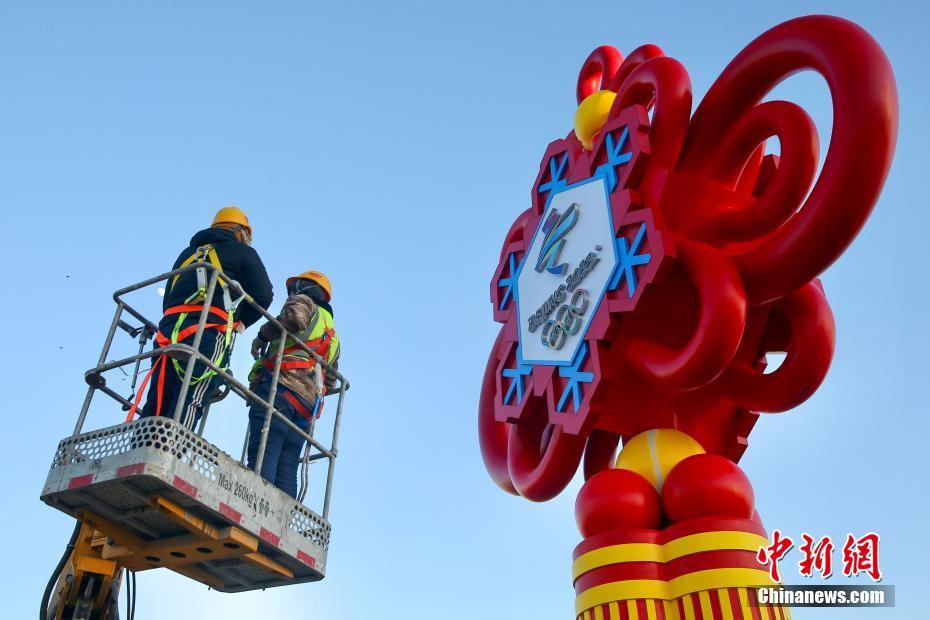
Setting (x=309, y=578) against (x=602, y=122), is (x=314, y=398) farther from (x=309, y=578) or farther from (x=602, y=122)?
(x=602, y=122)

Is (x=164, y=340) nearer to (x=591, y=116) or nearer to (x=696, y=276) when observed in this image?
(x=591, y=116)

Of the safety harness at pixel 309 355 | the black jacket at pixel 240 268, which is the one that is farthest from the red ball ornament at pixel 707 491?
the black jacket at pixel 240 268

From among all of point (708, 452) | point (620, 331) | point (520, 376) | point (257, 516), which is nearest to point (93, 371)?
point (257, 516)

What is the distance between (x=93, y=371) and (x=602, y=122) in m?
5.39

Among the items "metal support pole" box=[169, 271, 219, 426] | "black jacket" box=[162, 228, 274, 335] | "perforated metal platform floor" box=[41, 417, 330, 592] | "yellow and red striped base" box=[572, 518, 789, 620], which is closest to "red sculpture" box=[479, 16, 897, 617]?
"yellow and red striped base" box=[572, 518, 789, 620]

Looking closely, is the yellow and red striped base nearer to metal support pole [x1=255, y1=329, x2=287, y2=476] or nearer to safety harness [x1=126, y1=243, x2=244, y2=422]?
metal support pole [x1=255, y1=329, x2=287, y2=476]

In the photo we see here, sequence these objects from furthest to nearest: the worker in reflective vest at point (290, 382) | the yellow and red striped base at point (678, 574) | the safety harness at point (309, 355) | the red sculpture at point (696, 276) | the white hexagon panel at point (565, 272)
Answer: the safety harness at point (309, 355) < the worker in reflective vest at point (290, 382) < the white hexagon panel at point (565, 272) < the red sculpture at point (696, 276) < the yellow and red striped base at point (678, 574)

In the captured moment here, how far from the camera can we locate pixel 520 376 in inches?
344

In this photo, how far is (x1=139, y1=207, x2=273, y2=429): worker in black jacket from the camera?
9.20 meters

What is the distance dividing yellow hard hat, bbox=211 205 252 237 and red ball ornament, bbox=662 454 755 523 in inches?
235

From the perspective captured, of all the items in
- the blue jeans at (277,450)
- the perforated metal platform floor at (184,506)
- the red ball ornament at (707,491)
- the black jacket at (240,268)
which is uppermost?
the black jacket at (240,268)

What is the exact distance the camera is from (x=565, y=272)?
27.8 ft

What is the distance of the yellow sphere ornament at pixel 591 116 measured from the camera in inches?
355

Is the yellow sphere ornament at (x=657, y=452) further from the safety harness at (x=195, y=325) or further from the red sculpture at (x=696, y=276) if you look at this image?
the safety harness at (x=195, y=325)
